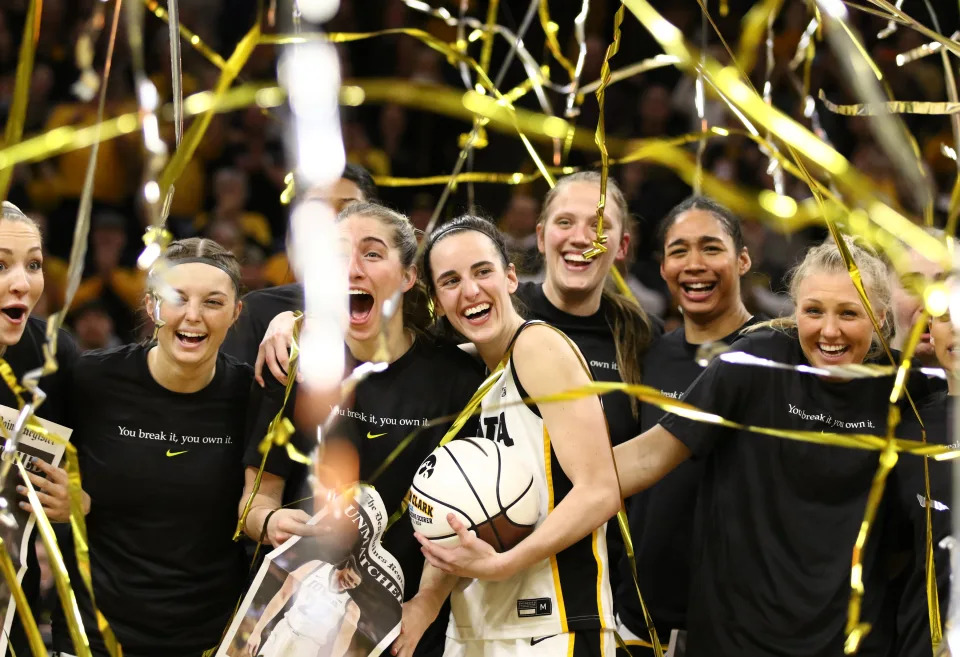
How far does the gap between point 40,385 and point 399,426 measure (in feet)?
2.77

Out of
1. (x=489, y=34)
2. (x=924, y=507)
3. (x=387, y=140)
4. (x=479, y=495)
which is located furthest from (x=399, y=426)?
(x=387, y=140)

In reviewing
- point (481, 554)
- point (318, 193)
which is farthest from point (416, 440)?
point (318, 193)

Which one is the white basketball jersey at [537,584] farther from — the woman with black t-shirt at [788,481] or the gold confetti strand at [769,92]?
the gold confetti strand at [769,92]

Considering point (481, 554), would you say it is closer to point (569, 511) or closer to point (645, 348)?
point (569, 511)

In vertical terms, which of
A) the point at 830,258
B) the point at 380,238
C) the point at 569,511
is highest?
the point at 380,238

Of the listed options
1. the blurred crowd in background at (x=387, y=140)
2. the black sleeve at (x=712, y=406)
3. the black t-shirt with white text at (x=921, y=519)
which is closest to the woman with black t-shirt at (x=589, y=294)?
the black sleeve at (x=712, y=406)

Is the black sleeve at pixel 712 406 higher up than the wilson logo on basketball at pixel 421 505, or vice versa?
the black sleeve at pixel 712 406

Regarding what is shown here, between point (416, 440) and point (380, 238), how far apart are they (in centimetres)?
50

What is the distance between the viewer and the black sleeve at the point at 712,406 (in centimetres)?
239

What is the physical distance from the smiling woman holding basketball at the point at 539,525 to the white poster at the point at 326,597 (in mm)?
112

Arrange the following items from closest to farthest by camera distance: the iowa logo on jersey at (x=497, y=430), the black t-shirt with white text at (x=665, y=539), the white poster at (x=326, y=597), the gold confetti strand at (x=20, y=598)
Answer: the gold confetti strand at (x=20, y=598) → the white poster at (x=326, y=597) → the iowa logo on jersey at (x=497, y=430) → the black t-shirt with white text at (x=665, y=539)

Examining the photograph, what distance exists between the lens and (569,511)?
81.6 inches

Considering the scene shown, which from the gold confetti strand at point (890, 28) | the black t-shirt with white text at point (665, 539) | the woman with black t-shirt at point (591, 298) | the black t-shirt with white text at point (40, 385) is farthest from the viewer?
the woman with black t-shirt at point (591, 298)

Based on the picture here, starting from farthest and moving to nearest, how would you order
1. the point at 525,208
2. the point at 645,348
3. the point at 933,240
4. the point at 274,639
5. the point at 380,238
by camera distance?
the point at 525,208
the point at 645,348
the point at 380,238
the point at 274,639
the point at 933,240
